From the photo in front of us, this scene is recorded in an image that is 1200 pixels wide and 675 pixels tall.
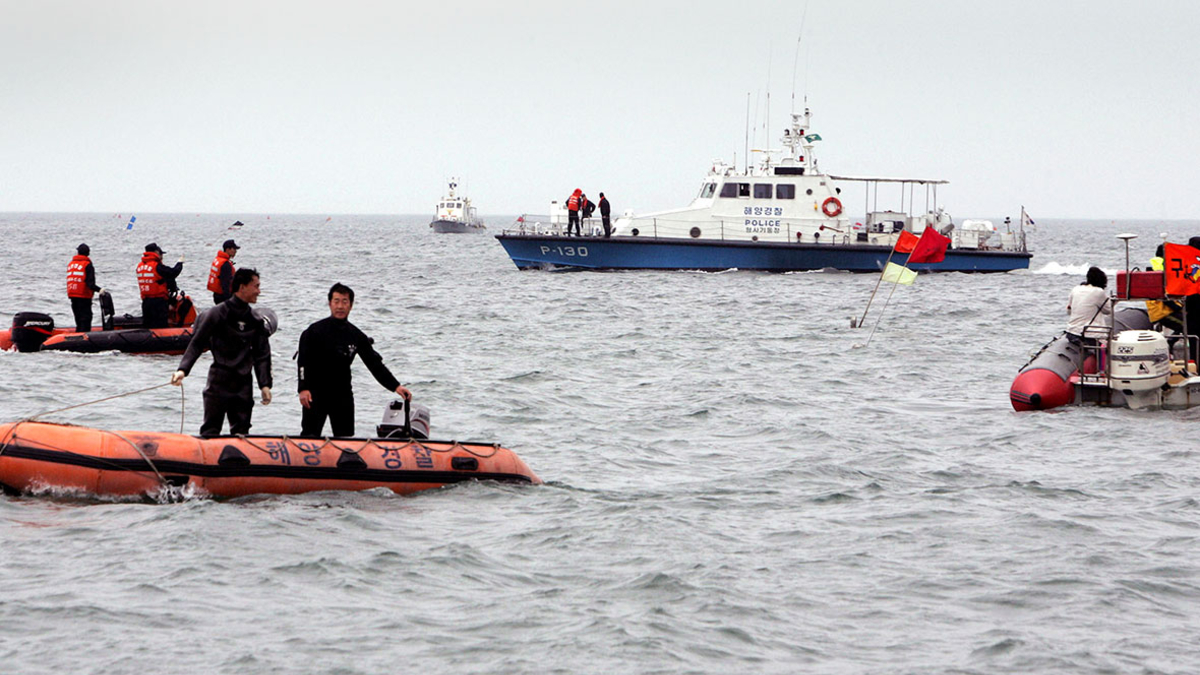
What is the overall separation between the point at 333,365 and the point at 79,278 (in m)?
9.44

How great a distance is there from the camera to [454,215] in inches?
4464

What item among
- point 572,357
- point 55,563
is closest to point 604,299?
point 572,357

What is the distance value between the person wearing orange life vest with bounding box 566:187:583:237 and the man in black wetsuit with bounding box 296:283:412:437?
85.9 feet

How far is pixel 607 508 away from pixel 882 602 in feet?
8.75

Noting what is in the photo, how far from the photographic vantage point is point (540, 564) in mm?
8055

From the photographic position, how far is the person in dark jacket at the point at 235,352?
28.7ft

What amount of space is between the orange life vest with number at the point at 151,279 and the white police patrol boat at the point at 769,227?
18.7 meters

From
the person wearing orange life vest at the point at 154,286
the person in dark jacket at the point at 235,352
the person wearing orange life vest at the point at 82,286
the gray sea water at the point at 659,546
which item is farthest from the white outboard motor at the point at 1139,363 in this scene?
the person wearing orange life vest at the point at 82,286

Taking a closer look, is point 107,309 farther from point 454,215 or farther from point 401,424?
point 454,215

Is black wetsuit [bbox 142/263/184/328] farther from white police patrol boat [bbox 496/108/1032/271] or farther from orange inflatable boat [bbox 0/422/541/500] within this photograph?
white police patrol boat [bbox 496/108/1032/271]

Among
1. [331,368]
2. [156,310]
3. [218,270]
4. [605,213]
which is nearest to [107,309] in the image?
[156,310]

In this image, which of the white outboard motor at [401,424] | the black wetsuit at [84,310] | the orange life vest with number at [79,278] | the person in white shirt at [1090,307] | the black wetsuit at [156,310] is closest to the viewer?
the white outboard motor at [401,424]

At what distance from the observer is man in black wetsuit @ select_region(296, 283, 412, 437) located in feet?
29.3

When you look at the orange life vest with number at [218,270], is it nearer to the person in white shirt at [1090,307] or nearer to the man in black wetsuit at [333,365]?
the man in black wetsuit at [333,365]
